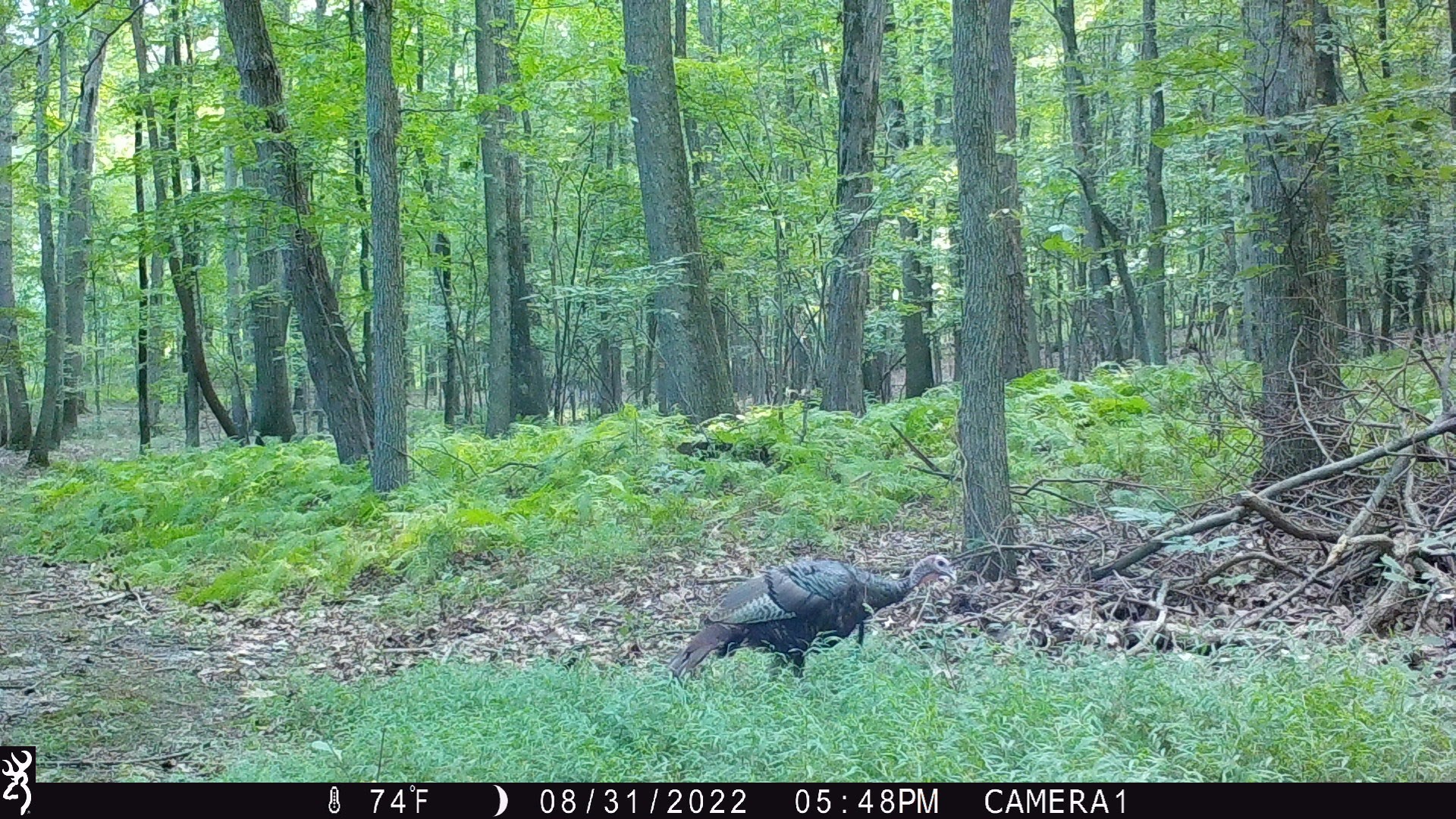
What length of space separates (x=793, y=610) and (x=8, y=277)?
17.4 metres

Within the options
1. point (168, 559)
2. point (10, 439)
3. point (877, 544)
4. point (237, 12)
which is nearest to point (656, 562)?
point (877, 544)

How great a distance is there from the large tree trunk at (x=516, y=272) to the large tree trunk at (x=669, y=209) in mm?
3637

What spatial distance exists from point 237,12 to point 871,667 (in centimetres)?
924

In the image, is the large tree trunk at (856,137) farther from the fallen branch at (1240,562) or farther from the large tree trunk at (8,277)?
the large tree trunk at (8,277)

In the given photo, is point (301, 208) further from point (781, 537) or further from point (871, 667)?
point (871, 667)

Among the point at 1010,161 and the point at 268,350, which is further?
the point at 268,350

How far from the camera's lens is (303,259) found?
1037 centimetres

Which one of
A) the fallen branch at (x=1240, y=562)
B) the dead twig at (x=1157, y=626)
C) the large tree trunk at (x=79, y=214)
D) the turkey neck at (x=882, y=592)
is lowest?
the dead twig at (x=1157, y=626)

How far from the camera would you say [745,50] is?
18125 mm

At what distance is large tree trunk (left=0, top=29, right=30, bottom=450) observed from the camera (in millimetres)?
14875

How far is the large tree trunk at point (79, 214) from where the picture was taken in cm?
1529

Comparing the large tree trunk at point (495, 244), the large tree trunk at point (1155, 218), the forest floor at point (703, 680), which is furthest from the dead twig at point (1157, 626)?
the large tree trunk at point (495, 244)

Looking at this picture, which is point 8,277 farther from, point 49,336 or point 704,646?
point 704,646
